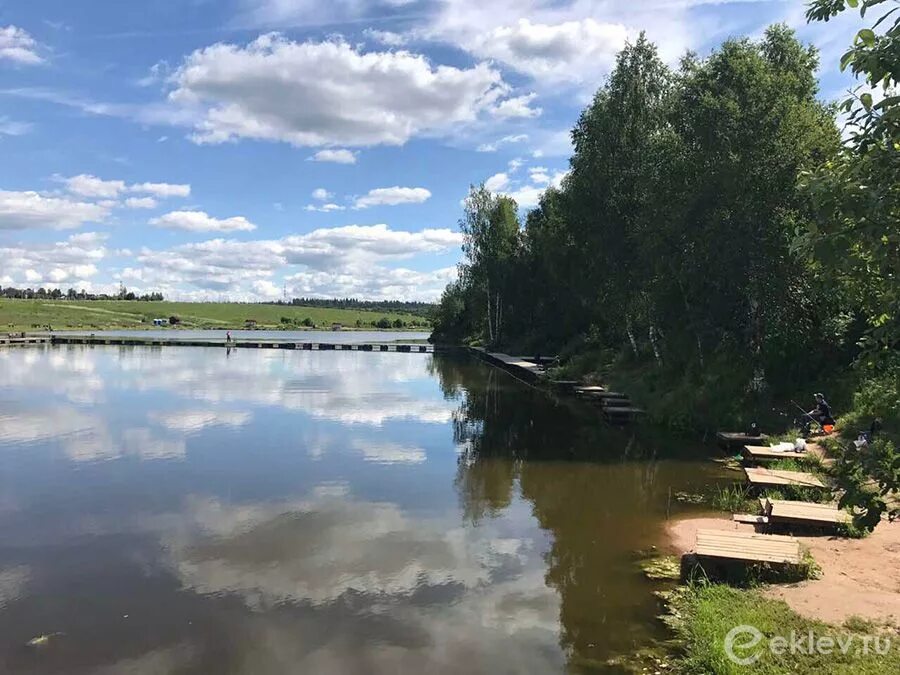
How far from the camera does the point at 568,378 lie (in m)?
41.0

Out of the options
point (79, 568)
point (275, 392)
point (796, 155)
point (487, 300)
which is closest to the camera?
point (79, 568)

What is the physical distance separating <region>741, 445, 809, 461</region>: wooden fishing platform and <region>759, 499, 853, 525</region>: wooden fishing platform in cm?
491

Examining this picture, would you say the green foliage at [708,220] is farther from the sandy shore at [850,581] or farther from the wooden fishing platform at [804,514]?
the sandy shore at [850,581]

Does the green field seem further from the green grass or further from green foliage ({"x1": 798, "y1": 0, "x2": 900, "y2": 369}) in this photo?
green foliage ({"x1": 798, "y1": 0, "x2": 900, "y2": 369})

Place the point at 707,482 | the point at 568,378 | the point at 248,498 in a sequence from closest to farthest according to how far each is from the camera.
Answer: the point at 248,498 < the point at 707,482 < the point at 568,378

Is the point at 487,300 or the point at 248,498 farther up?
the point at 487,300

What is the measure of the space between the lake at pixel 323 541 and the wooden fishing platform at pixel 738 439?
1494 millimetres

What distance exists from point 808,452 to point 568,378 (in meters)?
24.2

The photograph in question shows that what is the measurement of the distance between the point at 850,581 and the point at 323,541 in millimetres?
8267

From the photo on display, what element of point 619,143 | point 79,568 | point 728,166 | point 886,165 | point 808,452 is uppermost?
point 619,143

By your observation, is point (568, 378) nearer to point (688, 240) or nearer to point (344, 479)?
point (688, 240)

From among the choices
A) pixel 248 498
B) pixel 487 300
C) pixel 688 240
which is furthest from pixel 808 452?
pixel 487 300

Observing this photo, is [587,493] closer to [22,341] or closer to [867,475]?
[867,475]

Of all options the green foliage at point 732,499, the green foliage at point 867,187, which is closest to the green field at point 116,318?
the green foliage at point 732,499
